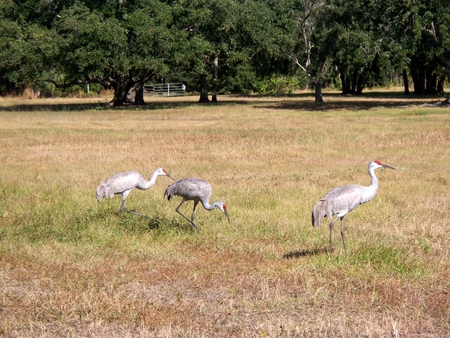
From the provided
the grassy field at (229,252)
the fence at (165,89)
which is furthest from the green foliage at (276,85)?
the grassy field at (229,252)

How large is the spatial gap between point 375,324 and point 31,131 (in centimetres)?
2060

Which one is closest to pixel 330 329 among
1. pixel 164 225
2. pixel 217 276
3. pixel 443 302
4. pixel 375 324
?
pixel 375 324

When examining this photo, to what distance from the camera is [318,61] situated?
162 ft

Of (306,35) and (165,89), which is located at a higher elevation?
(306,35)

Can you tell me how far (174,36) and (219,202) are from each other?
29196 mm

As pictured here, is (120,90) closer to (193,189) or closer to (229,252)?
(193,189)

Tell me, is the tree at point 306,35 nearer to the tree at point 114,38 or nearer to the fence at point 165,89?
the tree at point 114,38

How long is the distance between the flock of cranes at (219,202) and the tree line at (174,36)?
2442 cm

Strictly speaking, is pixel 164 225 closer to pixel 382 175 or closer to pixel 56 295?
pixel 56 295

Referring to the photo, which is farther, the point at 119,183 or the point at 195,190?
the point at 119,183

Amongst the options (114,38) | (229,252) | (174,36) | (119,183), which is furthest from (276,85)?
(229,252)

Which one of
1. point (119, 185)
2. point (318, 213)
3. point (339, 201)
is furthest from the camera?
point (119, 185)

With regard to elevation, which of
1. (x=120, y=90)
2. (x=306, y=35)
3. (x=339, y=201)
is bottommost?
(x=339, y=201)

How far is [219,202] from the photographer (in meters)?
9.91
